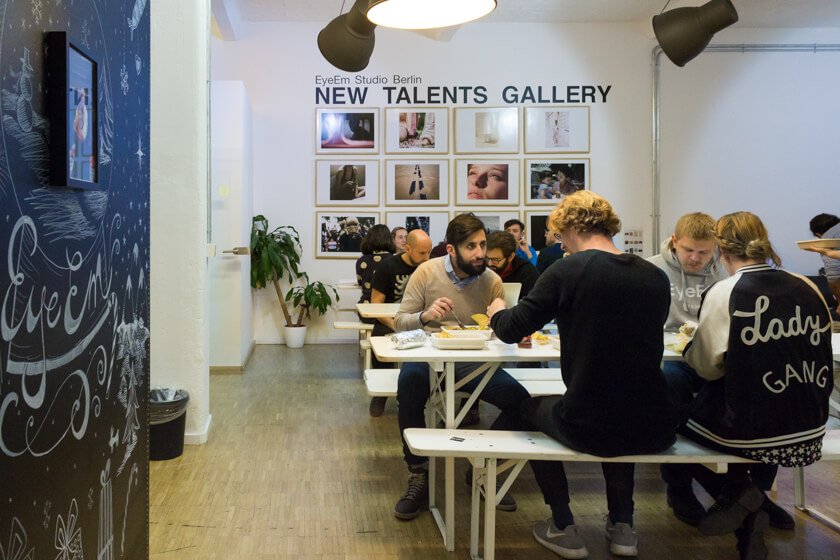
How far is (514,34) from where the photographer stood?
8.41 m

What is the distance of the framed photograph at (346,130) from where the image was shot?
8336 mm

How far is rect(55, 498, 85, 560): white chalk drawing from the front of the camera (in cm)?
149

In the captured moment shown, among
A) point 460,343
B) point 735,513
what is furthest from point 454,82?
point 735,513

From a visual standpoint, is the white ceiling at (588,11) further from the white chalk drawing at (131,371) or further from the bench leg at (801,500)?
the white chalk drawing at (131,371)

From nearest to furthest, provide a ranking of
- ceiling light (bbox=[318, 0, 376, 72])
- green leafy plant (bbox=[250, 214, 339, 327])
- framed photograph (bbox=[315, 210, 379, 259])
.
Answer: ceiling light (bbox=[318, 0, 376, 72])
green leafy plant (bbox=[250, 214, 339, 327])
framed photograph (bbox=[315, 210, 379, 259])

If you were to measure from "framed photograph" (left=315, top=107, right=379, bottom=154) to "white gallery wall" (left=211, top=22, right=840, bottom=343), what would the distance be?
0.32 feet

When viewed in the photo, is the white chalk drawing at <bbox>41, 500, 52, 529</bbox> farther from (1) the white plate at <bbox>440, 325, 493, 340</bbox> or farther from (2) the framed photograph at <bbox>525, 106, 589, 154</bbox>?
(2) the framed photograph at <bbox>525, 106, 589, 154</bbox>

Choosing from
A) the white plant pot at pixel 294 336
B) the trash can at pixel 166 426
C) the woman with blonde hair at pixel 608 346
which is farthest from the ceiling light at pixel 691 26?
the white plant pot at pixel 294 336

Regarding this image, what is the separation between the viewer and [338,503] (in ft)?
11.0

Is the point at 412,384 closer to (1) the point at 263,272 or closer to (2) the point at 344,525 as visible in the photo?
(2) the point at 344,525

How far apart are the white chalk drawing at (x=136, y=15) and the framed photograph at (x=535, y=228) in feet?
22.0

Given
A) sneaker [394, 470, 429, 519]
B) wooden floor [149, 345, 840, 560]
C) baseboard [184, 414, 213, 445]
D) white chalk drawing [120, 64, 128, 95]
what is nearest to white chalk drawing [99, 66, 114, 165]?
white chalk drawing [120, 64, 128, 95]

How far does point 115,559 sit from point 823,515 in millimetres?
2845

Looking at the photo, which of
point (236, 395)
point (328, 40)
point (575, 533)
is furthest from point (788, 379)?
point (236, 395)
